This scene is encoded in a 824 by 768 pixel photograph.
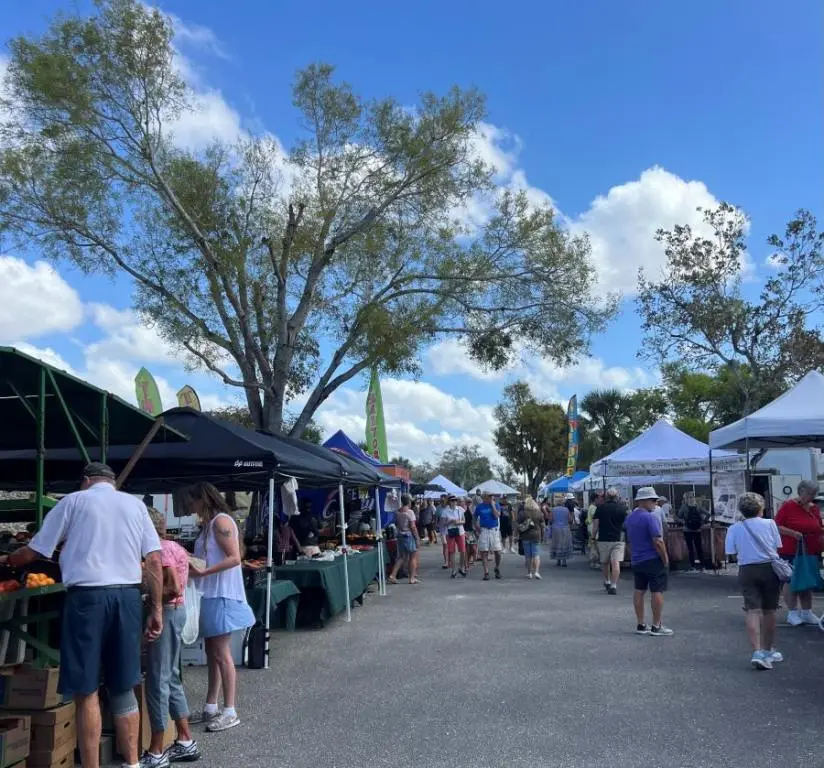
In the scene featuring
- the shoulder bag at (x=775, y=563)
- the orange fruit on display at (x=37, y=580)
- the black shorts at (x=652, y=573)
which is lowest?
the black shorts at (x=652, y=573)

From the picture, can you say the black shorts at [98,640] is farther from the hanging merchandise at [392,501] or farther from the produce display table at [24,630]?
the hanging merchandise at [392,501]

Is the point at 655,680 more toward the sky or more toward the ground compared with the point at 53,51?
more toward the ground

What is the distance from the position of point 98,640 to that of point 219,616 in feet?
4.70

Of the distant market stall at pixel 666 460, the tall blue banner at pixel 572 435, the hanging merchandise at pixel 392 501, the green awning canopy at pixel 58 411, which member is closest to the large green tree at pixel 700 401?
the tall blue banner at pixel 572 435

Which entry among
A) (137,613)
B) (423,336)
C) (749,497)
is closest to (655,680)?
(749,497)

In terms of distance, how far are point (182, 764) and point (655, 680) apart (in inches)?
157

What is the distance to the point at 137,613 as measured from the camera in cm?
433

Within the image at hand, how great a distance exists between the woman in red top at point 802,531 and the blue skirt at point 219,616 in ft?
21.3

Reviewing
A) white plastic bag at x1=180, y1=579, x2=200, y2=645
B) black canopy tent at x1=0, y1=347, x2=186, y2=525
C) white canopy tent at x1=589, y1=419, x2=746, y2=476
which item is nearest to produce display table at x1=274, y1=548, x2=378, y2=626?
black canopy tent at x1=0, y1=347, x2=186, y2=525

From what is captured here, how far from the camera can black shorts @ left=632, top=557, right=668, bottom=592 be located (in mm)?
8820

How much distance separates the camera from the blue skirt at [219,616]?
5.51 m

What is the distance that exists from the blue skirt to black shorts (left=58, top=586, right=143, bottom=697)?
3.91 ft

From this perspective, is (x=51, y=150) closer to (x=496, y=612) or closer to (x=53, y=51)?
(x=53, y=51)

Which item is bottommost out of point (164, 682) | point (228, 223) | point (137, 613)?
point (164, 682)
